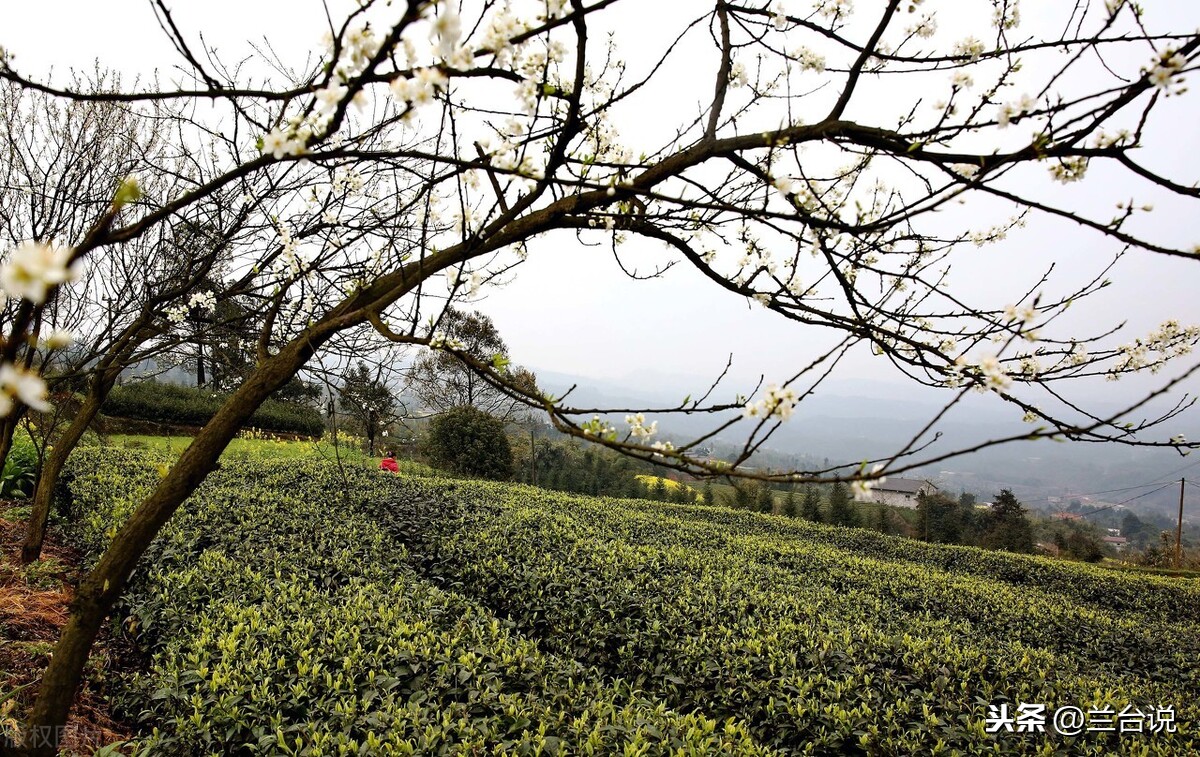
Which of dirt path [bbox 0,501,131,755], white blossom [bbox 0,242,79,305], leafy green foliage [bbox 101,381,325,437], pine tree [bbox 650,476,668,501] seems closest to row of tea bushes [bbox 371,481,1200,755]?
dirt path [bbox 0,501,131,755]

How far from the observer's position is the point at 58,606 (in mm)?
4258

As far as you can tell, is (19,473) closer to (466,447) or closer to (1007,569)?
(466,447)

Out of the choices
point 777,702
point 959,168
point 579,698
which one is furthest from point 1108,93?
point 777,702

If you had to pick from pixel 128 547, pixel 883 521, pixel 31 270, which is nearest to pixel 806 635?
pixel 128 547

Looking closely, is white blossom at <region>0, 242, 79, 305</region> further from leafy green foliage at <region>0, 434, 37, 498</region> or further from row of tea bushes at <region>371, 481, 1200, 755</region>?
leafy green foliage at <region>0, 434, 37, 498</region>

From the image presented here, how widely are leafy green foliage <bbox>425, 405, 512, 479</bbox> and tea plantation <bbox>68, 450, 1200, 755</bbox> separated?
9.63 metres

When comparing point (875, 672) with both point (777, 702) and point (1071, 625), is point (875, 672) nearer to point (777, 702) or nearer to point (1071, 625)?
point (777, 702)

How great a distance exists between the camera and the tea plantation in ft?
8.61

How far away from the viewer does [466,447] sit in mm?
17094

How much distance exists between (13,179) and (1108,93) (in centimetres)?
663

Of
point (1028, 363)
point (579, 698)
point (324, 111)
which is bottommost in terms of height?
point (579, 698)

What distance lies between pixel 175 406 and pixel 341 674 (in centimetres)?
1608

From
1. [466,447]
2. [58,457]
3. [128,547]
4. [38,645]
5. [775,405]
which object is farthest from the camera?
[466,447]

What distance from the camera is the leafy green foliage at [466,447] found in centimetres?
1706
